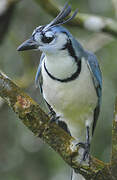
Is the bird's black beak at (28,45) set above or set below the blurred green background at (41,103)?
above

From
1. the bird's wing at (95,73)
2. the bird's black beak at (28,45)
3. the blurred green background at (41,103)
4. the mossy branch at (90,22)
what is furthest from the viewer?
the blurred green background at (41,103)

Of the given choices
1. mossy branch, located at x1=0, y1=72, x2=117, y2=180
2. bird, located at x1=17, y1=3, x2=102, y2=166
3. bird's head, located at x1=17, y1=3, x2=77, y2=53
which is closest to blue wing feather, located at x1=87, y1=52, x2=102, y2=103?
bird, located at x1=17, y1=3, x2=102, y2=166

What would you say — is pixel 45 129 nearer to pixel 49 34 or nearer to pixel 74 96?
pixel 74 96

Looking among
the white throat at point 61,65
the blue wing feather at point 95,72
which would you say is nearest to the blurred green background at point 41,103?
the blue wing feather at point 95,72

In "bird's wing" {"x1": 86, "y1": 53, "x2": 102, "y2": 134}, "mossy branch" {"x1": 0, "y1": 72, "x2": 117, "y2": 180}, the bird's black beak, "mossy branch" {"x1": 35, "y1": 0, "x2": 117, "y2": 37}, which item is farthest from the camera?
"mossy branch" {"x1": 35, "y1": 0, "x2": 117, "y2": 37}

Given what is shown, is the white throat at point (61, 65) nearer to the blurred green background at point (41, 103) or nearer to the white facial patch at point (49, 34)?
the white facial patch at point (49, 34)

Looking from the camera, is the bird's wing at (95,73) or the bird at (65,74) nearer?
the bird at (65,74)

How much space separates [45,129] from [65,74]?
63cm

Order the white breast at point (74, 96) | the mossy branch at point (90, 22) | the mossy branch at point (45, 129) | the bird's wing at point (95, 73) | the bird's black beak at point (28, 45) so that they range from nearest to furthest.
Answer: the mossy branch at point (45, 129)
the bird's black beak at point (28, 45)
the white breast at point (74, 96)
the bird's wing at point (95, 73)
the mossy branch at point (90, 22)

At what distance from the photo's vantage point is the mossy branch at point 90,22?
4.58m

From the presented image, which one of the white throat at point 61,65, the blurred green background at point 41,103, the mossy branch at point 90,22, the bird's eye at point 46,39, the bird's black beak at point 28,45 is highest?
the bird's black beak at point 28,45

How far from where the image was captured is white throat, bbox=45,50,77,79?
332cm

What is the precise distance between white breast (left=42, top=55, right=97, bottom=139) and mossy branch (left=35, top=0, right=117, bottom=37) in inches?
48.6

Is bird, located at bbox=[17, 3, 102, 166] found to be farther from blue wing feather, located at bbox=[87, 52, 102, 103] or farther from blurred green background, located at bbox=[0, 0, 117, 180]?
blurred green background, located at bbox=[0, 0, 117, 180]
